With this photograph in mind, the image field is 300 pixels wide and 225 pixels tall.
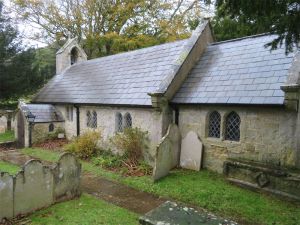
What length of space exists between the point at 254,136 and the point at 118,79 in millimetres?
9042

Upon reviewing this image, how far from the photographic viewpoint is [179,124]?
1226 cm

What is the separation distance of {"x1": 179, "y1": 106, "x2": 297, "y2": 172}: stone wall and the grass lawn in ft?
3.24

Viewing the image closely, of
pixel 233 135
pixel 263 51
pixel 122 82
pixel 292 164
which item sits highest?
pixel 263 51

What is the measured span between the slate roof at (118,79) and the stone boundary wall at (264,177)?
4.71 m

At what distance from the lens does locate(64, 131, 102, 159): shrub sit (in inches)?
568

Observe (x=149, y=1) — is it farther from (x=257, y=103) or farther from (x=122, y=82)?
(x=257, y=103)

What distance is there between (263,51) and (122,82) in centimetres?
769

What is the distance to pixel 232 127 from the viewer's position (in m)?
10.7

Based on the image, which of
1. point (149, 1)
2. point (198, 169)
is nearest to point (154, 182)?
point (198, 169)

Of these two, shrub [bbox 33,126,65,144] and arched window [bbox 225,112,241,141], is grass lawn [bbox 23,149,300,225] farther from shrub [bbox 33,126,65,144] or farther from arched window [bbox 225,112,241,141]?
shrub [bbox 33,126,65,144]

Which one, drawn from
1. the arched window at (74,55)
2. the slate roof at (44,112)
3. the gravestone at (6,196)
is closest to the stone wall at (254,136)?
the gravestone at (6,196)

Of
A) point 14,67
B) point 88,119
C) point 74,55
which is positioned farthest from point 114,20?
point 88,119

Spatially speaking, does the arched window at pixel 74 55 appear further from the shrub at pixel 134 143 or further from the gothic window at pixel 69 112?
the shrub at pixel 134 143

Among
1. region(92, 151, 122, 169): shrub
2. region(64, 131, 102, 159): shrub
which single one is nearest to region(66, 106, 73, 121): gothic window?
region(64, 131, 102, 159): shrub
